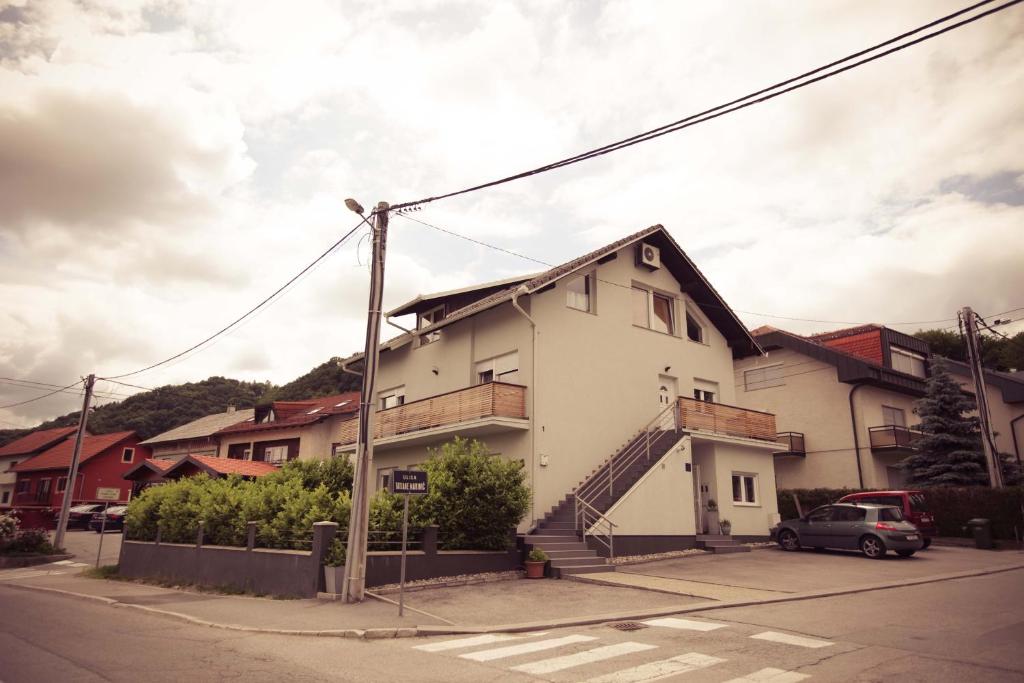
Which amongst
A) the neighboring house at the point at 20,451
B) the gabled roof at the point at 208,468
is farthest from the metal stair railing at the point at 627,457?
the neighboring house at the point at 20,451

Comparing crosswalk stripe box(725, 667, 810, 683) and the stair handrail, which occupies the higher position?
the stair handrail

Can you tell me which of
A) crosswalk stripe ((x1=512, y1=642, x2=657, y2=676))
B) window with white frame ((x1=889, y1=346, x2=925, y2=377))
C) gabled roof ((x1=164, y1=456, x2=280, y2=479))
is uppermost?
window with white frame ((x1=889, y1=346, x2=925, y2=377))

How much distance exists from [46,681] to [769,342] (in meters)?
32.4

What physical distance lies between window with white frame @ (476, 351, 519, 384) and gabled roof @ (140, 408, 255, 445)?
30196 millimetres

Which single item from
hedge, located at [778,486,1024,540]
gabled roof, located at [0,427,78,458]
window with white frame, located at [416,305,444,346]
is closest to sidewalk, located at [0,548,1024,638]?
hedge, located at [778,486,1024,540]

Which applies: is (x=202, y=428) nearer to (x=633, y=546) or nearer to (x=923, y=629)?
(x=633, y=546)

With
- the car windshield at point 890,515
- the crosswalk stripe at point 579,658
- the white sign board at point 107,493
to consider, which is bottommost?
the crosswalk stripe at point 579,658

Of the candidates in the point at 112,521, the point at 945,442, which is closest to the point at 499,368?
the point at 945,442

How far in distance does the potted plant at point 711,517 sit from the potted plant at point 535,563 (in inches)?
322

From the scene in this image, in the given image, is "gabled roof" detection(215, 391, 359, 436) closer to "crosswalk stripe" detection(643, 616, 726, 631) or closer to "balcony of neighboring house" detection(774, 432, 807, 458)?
"balcony of neighboring house" detection(774, 432, 807, 458)

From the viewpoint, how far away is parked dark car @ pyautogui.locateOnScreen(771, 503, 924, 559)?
18.1 m

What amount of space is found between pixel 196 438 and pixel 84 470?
12.9 meters

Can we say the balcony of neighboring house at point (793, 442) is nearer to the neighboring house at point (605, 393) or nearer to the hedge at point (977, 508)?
the hedge at point (977, 508)

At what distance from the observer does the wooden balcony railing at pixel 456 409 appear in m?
19.1
